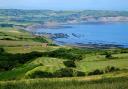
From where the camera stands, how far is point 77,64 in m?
55.2

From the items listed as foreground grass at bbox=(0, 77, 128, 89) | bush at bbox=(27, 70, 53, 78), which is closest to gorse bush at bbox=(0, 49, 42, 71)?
bush at bbox=(27, 70, 53, 78)

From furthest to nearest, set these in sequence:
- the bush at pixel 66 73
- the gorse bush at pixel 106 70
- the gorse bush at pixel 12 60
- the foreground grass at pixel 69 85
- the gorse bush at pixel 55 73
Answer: the gorse bush at pixel 12 60
the gorse bush at pixel 106 70
the gorse bush at pixel 55 73
the bush at pixel 66 73
the foreground grass at pixel 69 85

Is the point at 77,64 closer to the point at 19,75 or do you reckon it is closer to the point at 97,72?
the point at 97,72

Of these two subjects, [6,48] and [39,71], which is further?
[6,48]

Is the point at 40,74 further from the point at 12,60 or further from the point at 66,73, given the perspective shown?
the point at 12,60

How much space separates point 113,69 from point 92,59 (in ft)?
37.3


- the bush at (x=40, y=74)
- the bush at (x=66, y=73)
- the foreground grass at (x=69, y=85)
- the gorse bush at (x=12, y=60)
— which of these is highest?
the foreground grass at (x=69, y=85)

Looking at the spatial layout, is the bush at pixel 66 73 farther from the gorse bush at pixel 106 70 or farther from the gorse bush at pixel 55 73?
the gorse bush at pixel 106 70

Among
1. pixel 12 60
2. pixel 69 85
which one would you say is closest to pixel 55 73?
pixel 12 60

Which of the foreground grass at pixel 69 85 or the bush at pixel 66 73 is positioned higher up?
the foreground grass at pixel 69 85

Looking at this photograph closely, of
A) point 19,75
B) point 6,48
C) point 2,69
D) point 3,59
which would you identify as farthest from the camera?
point 6,48

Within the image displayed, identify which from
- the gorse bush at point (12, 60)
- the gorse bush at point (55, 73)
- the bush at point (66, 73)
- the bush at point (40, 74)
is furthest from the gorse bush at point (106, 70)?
the gorse bush at point (12, 60)

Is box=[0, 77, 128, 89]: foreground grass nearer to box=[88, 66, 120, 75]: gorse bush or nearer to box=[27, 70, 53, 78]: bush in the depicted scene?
box=[27, 70, 53, 78]: bush

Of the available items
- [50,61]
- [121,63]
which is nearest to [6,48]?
[50,61]
